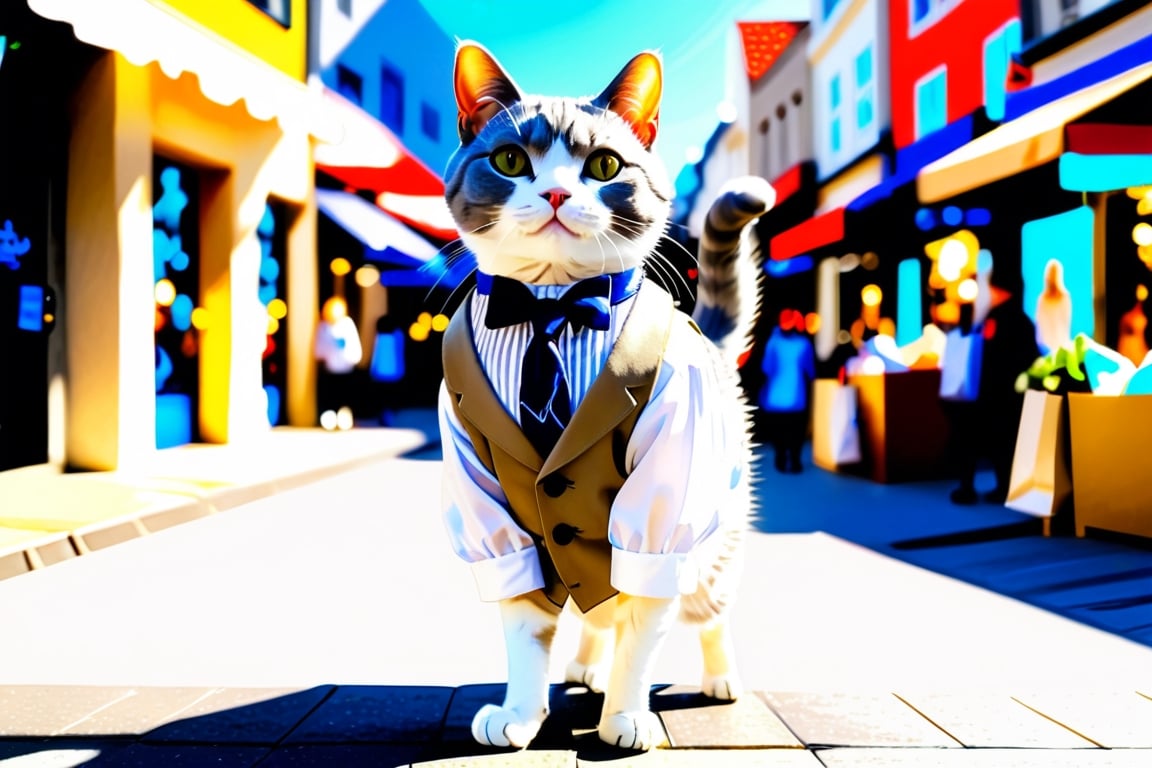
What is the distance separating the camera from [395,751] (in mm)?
1814

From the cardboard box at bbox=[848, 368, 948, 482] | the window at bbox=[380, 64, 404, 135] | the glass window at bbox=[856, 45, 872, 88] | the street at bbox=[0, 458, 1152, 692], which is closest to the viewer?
the street at bbox=[0, 458, 1152, 692]

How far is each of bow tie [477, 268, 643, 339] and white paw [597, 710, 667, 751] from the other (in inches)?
33.3

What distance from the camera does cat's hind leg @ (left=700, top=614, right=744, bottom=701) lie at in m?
2.11

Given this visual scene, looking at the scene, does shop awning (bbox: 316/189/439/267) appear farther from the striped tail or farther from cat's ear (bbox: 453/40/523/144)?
cat's ear (bbox: 453/40/523/144)

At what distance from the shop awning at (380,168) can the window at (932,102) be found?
251 inches

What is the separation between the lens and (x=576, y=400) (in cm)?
175

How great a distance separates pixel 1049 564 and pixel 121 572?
14.1ft

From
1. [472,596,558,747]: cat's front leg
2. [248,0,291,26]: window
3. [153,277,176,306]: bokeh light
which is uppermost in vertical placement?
[248,0,291,26]: window

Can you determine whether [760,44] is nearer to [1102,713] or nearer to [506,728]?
[1102,713]

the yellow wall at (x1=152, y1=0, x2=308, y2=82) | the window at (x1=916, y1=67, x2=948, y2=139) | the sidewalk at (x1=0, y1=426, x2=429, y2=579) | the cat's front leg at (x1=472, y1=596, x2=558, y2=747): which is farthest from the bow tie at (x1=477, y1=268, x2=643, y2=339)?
the window at (x1=916, y1=67, x2=948, y2=139)

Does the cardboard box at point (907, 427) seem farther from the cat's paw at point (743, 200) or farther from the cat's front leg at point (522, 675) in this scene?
the cat's front leg at point (522, 675)

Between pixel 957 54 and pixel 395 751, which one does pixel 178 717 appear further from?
pixel 957 54

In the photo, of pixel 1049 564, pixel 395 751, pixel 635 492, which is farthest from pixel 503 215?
pixel 1049 564

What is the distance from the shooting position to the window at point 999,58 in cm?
882
